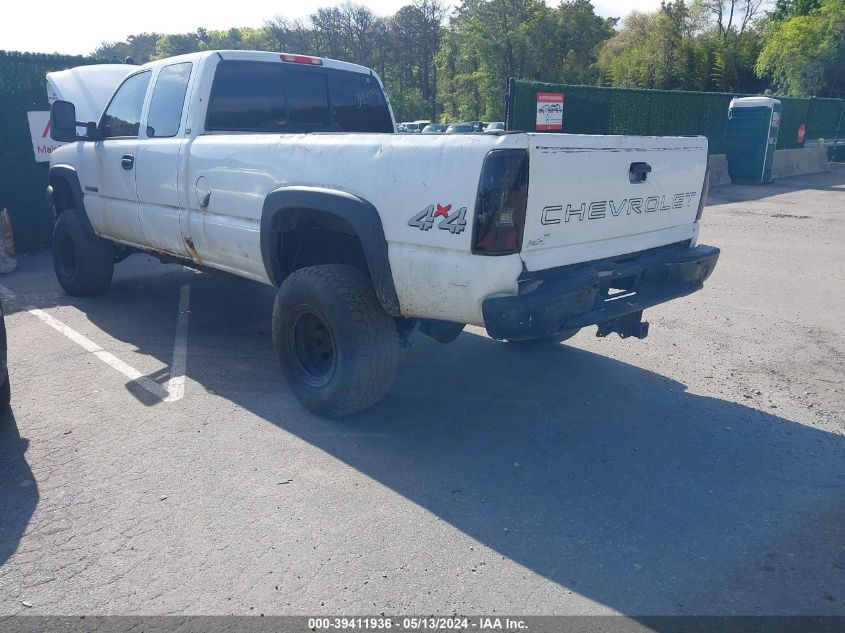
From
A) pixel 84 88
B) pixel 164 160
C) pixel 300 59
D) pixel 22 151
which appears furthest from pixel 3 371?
pixel 22 151

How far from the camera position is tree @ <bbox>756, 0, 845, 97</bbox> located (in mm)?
28391

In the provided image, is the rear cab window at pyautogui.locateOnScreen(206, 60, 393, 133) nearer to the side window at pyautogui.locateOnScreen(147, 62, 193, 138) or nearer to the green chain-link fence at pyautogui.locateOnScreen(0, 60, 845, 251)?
the side window at pyautogui.locateOnScreen(147, 62, 193, 138)

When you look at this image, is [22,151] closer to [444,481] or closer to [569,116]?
[444,481]

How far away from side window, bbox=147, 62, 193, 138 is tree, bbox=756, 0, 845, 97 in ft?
104

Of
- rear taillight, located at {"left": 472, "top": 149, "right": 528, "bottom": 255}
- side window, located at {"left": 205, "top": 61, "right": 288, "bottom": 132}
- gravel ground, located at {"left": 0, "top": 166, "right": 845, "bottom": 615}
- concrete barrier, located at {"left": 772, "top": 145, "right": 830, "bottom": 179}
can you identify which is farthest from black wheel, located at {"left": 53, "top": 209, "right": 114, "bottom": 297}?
concrete barrier, located at {"left": 772, "top": 145, "right": 830, "bottom": 179}

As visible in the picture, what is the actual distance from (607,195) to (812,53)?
31.8 metres

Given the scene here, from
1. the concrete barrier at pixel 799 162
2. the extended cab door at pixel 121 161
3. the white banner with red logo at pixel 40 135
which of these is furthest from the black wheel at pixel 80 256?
the concrete barrier at pixel 799 162

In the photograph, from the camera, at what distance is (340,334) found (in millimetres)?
3738

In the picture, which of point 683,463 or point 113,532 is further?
Result: point 683,463

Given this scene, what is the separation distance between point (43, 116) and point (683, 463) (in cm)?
991

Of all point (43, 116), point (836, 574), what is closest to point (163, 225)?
point (836, 574)

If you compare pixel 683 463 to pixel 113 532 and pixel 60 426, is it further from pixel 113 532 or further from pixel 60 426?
pixel 60 426

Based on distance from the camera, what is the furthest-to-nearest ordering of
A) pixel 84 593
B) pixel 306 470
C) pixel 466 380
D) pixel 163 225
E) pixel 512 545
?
1. pixel 163 225
2. pixel 466 380
3. pixel 306 470
4. pixel 512 545
5. pixel 84 593

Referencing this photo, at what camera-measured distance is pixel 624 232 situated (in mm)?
3791
